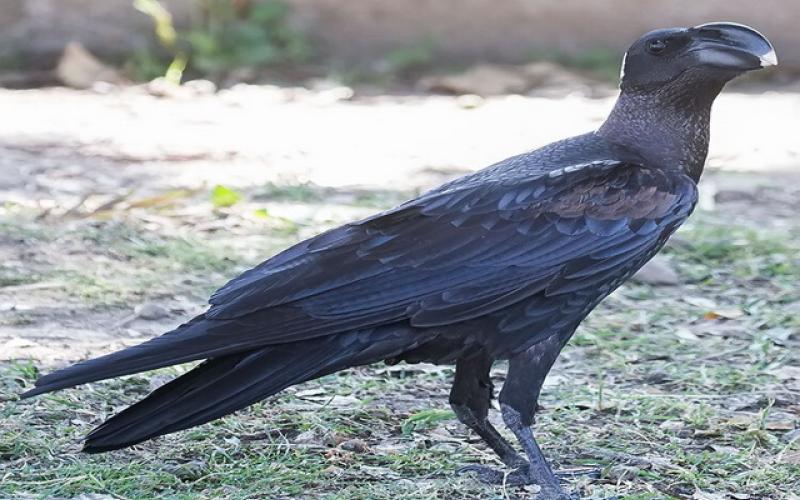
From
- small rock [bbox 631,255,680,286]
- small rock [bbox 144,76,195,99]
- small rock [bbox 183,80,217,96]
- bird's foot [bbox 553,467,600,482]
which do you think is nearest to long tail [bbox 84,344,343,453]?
bird's foot [bbox 553,467,600,482]

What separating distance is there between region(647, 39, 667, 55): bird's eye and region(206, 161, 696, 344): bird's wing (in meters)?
0.36

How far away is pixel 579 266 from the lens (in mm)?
3377

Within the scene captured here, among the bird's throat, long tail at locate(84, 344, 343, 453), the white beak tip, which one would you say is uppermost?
the white beak tip

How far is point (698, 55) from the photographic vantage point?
3.60 meters

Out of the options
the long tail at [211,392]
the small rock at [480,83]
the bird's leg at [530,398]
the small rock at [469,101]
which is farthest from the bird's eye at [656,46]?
the small rock at [480,83]

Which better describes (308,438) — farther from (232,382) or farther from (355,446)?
(232,382)

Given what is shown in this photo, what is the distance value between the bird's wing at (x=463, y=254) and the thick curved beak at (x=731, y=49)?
33 centimetres

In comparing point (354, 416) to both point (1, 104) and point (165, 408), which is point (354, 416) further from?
point (1, 104)

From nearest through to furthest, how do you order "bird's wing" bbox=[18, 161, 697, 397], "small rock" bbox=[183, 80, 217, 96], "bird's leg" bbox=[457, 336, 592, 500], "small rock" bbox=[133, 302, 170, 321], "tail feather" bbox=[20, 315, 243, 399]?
1. "tail feather" bbox=[20, 315, 243, 399]
2. "bird's wing" bbox=[18, 161, 697, 397]
3. "bird's leg" bbox=[457, 336, 592, 500]
4. "small rock" bbox=[133, 302, 170, 321]
5. "small rock" bbox=[183, 80, 217, 96]

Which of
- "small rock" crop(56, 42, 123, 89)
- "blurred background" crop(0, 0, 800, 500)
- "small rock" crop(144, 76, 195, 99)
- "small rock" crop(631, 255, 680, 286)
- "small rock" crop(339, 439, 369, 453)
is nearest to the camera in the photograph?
"small rock" crop(339, 439, 369, 453)

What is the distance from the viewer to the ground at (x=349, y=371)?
3430 millimetres

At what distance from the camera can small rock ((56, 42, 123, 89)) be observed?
9.91 metres

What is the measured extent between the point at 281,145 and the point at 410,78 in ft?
8.74

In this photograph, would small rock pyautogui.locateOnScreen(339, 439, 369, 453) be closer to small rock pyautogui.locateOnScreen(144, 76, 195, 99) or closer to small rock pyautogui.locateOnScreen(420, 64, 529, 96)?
small rock pyautogui.locateOnScreen(144, 76, 195, 99)
